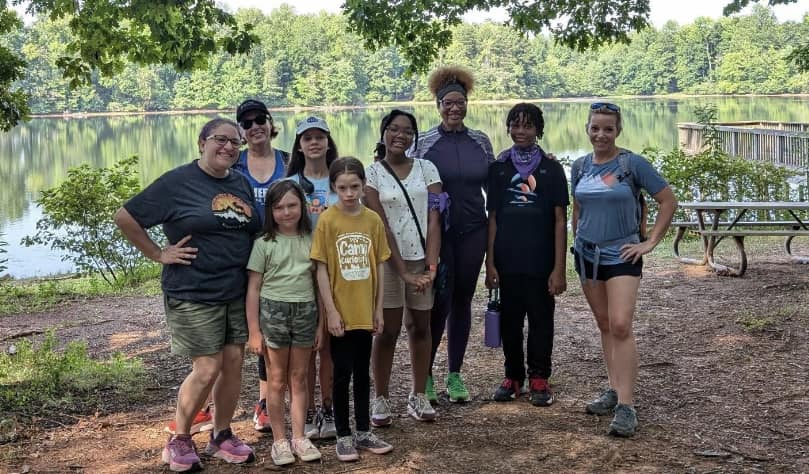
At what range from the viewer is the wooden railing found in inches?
672

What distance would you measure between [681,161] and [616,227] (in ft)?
30.7

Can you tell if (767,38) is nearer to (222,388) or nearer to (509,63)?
(509,63)

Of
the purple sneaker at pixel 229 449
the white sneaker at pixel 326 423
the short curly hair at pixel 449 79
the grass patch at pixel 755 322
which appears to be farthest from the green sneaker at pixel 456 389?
the grass patch at pixel 755 322

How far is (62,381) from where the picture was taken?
5043 mm

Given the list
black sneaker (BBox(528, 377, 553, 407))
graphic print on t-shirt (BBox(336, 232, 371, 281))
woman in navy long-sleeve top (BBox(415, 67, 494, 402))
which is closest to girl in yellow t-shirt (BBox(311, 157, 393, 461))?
graphic print on t-shirt (BBox(336, 232, 371, 281))

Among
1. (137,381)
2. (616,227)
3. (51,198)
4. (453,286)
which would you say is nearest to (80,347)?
(137,381)

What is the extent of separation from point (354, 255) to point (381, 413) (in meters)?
0.91

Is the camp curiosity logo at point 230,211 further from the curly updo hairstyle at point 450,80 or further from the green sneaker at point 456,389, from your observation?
the green sneaker at point 456,389

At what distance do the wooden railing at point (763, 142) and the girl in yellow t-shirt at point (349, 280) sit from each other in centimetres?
1330

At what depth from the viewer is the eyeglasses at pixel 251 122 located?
3.87m

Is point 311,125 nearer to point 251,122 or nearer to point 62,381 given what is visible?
point 251,122

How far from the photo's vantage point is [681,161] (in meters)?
12.8

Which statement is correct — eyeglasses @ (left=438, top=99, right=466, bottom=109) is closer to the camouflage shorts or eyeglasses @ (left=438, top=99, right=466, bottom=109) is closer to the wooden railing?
the camouflage shorts

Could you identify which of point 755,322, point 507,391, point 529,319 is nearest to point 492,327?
point 529,319
